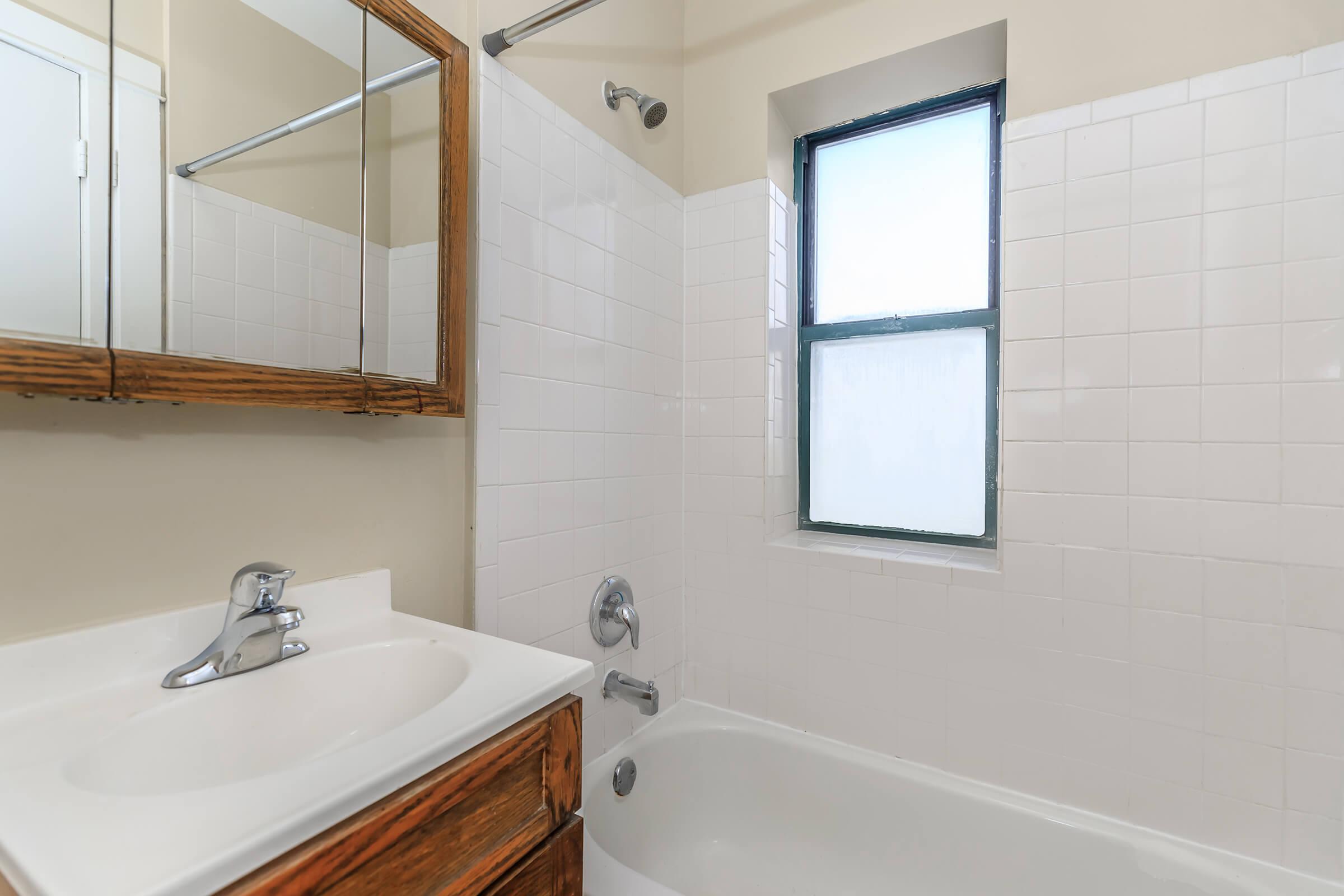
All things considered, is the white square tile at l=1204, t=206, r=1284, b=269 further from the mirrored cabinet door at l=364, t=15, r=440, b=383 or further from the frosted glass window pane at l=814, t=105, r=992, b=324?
the mirrored cabinet door at l=364, t=15, r=440, b=383

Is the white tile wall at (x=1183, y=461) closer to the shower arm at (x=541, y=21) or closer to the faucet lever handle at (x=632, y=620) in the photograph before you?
the faucet lever handle at (x=632, y=620)

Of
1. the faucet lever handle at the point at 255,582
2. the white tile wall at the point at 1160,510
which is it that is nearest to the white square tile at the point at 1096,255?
the white tile wall at the point at 1160,510

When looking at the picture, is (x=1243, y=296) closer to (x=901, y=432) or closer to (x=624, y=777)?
(x=901, y=432)

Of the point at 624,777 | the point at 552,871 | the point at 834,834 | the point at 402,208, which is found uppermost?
the point at 402,208

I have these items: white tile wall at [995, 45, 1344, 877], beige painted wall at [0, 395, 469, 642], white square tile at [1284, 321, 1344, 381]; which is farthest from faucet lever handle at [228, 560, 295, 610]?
white square tile at [1284, 321, 1344, 381]

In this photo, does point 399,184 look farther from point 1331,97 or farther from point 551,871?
point 1331,97

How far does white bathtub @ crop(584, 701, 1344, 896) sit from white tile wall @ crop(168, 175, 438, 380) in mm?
1075

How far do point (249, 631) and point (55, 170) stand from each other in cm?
60

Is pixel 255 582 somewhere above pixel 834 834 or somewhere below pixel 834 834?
above

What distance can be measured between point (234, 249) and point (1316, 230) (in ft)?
6.46

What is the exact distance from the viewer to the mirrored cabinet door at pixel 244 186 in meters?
0.78

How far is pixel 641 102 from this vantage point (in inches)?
61.6

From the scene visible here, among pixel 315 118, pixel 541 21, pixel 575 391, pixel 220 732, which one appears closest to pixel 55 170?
pixel 315 118

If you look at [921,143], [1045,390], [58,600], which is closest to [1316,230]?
[1045,390]
